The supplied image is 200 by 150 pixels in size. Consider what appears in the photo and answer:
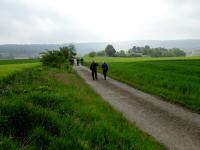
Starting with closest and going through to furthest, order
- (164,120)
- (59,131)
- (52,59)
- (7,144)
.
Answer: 1. (7,144)
2. (59,131)
3. (164,120)
4. (52,59)

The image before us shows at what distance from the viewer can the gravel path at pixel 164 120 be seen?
899 centimetres

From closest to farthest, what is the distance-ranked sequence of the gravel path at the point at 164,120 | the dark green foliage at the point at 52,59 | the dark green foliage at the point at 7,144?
the dark green foliage at the point at 7,144 → the gravel path at the point at 164,120 → the dark green foliage at the point at 52,59

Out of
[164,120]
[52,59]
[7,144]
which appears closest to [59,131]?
[7,144]

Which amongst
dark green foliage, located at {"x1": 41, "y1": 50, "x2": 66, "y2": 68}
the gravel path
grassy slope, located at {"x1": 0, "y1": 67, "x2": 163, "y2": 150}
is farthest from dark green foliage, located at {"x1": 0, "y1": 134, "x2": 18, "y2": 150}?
dark green foliage, located at {"x1": 41, "y1": 50, "x2": 66, "y2": 68}

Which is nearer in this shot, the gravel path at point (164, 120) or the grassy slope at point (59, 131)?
the grassy slope at point (59, 131)

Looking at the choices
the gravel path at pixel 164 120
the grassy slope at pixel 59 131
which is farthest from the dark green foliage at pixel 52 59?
the grassy slope at pixel 59 131

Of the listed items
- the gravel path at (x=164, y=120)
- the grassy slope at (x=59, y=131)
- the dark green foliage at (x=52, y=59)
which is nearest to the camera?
the grassy slope at (x=59, y=131)

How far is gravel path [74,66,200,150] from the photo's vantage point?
8.99 m

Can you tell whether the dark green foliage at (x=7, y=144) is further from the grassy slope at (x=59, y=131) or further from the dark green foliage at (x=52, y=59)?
the dark green foliage at (x=52, y=59)

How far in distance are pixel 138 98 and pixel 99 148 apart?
398 inches

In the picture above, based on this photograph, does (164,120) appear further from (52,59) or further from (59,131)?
(52,59)

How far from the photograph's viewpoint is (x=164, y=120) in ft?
38.1

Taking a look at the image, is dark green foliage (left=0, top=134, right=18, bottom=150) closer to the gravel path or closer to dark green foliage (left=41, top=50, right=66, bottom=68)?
the gravel path

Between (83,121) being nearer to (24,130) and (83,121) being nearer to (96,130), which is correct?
(96,130)
